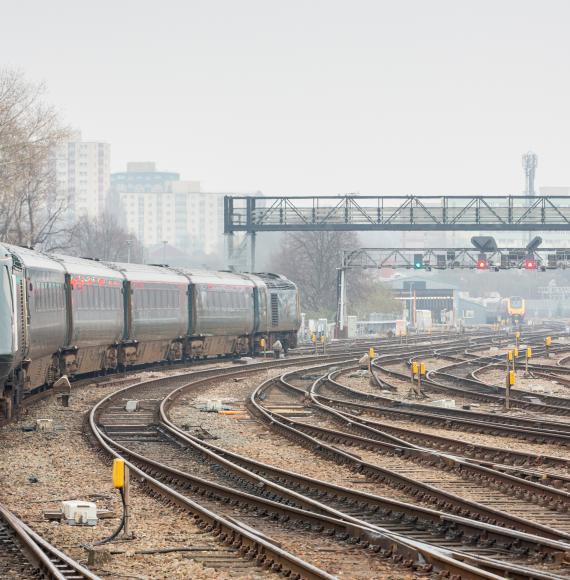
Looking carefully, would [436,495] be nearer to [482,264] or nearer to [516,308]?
[482,264]

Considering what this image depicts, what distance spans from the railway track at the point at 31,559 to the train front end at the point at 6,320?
8.08 meters

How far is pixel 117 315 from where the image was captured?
37.9 metres

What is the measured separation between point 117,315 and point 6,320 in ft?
55.6

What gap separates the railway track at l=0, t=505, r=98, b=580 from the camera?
35.9 ft

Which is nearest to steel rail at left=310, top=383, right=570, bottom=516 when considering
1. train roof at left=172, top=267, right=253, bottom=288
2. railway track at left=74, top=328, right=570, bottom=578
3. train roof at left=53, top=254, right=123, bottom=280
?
railway track at left=74, top=328, right=570, bottom=578

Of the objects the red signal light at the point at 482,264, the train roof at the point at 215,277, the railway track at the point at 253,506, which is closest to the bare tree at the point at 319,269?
the red signal light at the point at 482,264

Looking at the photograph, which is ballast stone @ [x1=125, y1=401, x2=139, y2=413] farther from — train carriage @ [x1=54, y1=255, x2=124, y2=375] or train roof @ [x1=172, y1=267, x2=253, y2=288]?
train roof @ [x1=172, y1=267, x2=253, y2=288]

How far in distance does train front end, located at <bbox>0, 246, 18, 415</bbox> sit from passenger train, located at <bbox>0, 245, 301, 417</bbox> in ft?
0.05

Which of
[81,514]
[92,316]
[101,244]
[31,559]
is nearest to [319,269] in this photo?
[101,244]

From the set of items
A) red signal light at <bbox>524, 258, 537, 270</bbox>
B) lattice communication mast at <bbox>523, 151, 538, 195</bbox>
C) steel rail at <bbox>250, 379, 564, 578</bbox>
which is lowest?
steel rail at <bbox>250, 379, 564, 578</bbox>

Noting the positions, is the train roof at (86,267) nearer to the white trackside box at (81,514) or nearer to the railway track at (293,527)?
the railway track at (293,527)

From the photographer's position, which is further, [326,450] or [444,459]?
[326,450]

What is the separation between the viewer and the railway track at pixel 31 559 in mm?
10938

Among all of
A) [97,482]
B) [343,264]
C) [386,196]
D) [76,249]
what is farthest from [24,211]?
[97,482]
